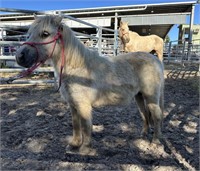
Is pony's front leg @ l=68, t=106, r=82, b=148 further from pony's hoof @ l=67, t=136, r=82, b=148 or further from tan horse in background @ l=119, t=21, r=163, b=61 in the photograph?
tan horse in background @ l=119, t=21, r=163, b=61

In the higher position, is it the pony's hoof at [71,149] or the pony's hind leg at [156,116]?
the pony's hind leg at [156,116]

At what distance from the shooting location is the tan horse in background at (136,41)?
26.0ft

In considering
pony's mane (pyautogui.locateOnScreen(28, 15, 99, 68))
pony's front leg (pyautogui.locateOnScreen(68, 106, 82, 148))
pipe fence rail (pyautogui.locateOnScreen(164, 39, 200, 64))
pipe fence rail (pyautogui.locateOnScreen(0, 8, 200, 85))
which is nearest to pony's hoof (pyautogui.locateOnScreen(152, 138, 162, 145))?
pony's front leg (pyautogui.locateOnScreen(68, 106, 82, 148))

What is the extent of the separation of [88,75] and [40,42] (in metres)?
0.63

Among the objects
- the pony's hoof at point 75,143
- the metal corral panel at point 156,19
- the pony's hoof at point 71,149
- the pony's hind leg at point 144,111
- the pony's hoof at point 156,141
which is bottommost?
the pony's hoof at point 156,141

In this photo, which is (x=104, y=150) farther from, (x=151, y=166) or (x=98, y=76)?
(x=98, y=76)

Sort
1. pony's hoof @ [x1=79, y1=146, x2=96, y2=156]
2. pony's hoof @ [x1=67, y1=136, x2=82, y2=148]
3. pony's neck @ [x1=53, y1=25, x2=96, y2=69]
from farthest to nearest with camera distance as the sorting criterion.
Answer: pony's hoof @ [x1=67, y1=136, x2=82, y2=148] → pony's hoof @ [x1=79, y1=146, x2=96, y2=156] → pony's neck @ [x1=53, y1=25, x2=96, y2=69]

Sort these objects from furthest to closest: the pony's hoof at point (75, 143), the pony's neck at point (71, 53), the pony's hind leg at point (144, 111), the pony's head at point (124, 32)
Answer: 1. the pony's head at point (124, 32)
2. the pony's hind leg at point (144, 111)
3. the pony's hoof at point (75, 143)
4. the pony's neck at point (71, 53)

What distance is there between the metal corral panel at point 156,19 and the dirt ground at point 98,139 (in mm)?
12306

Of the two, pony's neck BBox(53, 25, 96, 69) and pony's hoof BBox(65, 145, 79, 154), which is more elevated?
pony's neck BBox(53, 25, 96, 69)

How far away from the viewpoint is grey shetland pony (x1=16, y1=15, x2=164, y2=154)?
2.21 m

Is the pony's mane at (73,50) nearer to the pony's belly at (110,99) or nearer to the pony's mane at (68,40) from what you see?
the pony's mane at (68,40)

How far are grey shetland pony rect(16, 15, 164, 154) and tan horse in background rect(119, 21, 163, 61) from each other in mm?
5142

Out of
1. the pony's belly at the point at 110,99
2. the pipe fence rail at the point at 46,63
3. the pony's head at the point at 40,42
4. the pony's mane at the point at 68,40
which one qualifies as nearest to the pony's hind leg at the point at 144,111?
the pony's belly at the point at 110,99
